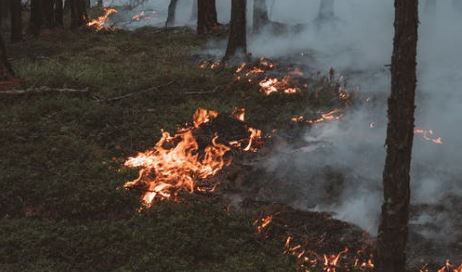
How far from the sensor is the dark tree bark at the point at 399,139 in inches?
199

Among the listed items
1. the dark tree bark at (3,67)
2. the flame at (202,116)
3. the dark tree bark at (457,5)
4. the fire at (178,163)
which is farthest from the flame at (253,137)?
the dark tree bark at (457,5)

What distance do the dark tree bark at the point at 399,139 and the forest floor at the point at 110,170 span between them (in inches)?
58.3

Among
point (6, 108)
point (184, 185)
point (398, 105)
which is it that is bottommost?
point (184, 185)

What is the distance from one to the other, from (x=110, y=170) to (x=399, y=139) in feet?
17.7

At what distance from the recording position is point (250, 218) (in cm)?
763

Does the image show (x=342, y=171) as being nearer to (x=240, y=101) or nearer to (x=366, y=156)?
(x=366, y=156)

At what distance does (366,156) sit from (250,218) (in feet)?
9.88

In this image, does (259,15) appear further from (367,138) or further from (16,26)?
(367,138)

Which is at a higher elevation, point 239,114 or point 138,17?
point 138,17

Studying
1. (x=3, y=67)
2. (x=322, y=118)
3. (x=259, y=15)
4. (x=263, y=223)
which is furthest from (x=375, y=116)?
(x=259, y=15)

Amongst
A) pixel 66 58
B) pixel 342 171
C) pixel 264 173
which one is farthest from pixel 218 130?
pixel 66 58

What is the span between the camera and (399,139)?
17.2ft

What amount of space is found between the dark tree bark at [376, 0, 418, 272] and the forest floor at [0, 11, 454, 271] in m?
1.48

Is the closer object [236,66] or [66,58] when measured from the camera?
[236,66]
